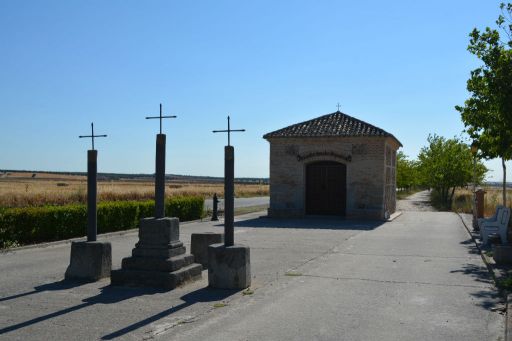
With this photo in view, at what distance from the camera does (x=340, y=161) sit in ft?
77.3

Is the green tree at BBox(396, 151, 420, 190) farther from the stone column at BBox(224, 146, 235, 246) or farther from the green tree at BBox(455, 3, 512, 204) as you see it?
the stone column at BBox(224, 146, 235, 246)

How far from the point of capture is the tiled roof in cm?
2352

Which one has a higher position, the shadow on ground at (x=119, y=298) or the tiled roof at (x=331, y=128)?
the tiled roof at (x=331, y=128)

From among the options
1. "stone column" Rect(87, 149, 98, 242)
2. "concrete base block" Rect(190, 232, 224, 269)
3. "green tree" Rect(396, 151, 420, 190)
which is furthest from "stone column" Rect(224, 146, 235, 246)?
"green tree" Rect(396, 151, 420, 190)

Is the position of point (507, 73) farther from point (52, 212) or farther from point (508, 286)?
point (52, 212)

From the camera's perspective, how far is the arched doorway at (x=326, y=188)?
23.9 meters

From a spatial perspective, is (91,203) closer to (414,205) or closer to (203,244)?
(203,244)

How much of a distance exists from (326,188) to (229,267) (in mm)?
16307

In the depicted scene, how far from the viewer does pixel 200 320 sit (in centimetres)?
642

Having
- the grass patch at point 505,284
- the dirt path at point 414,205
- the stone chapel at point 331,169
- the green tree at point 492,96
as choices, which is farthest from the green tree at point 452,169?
the grass patch at point 505,284

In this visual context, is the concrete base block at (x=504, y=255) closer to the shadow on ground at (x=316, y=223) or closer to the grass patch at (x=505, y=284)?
the grass patch at (x=505, y=284)

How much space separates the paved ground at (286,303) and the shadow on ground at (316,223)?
282 inches

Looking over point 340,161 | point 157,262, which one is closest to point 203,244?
point 157,262

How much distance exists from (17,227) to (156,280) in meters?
6.77
